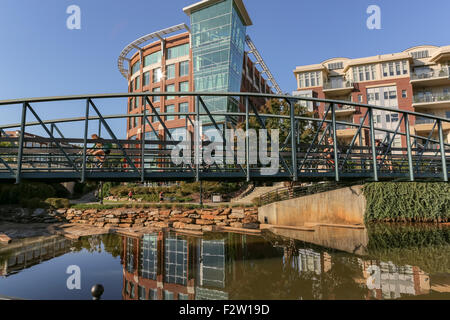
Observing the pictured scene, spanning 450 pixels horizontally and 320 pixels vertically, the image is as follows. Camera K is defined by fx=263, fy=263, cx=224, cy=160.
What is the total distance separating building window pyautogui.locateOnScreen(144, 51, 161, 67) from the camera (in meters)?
51.2

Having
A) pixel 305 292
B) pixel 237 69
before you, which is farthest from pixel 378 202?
pixel 237 69

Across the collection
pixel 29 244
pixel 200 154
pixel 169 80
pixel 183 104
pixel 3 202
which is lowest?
pixel 29 244

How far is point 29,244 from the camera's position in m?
17.3

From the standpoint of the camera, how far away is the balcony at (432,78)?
4092 cm

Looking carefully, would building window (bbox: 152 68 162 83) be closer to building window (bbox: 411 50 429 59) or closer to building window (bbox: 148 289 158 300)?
building window (bbox: 411 50 429 59)

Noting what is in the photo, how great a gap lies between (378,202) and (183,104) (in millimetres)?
35396

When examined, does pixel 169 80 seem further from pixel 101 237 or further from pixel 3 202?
pixel 101 237

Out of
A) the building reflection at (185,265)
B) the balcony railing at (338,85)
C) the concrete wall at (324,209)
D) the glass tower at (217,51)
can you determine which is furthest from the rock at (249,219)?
the balcony railing at (338,85)

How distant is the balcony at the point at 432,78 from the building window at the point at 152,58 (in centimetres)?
4423

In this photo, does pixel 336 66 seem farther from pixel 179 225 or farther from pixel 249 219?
pixel 179 225

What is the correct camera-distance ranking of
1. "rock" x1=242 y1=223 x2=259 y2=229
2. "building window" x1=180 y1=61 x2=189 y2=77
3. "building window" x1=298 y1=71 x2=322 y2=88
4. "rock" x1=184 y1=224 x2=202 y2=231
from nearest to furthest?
"rock" x1=184 y1=224 x2=202 y2=231, "rock" x1=242 y1=223 x2=259 y2=229, "building window" x1=298 y1=71 x2=322 y2=88, "building window" x1=180 y1=61 x2=189 y2=77

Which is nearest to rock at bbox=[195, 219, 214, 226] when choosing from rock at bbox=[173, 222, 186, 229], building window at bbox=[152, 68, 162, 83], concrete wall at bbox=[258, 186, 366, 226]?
rock at bbox=[173, 222, 186, 229]

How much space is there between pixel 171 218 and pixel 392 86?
41.4 meters

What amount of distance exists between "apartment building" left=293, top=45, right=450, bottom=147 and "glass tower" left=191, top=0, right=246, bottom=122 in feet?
39.1
